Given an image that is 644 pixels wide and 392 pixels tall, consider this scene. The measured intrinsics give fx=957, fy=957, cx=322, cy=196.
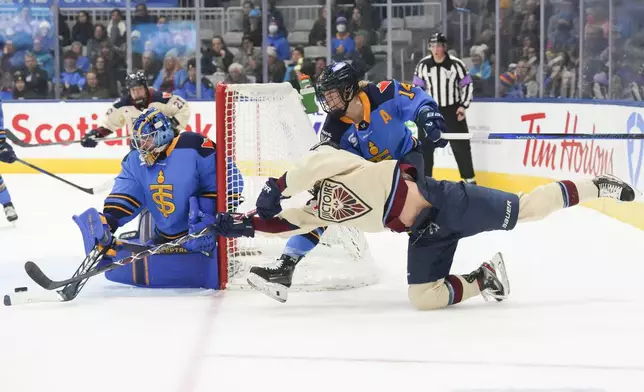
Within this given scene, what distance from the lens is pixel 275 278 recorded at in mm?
3635

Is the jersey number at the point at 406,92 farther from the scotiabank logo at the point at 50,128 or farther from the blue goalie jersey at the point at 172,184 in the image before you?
the scotiabank logo at the point at 50,128

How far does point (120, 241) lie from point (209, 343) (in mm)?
987

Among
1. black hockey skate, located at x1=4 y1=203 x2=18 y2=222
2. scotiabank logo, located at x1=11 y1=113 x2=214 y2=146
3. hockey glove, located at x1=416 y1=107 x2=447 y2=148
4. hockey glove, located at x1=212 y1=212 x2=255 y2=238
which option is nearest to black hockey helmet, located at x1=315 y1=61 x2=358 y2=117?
hockey glove, located at x1=416 y1=107 x2=447 y2=148

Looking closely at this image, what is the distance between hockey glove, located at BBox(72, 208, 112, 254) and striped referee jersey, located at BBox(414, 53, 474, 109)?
3.91 m

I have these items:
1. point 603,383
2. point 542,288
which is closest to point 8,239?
point 542,288

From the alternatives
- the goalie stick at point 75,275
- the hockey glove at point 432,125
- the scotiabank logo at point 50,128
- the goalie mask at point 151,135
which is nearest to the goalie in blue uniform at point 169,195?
the goalie mask at point 151,135

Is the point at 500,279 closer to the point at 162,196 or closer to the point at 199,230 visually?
the point at 199,230

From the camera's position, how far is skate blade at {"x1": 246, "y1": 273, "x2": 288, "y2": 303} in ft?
11.7

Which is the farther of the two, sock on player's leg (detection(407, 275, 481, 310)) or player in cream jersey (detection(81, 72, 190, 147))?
player in cream jersey (detection(81, 72, 190, 147))

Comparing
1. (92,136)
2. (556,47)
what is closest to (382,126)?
(92,136)

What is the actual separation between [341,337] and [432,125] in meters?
0.93

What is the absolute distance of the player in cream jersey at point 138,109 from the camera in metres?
5.89

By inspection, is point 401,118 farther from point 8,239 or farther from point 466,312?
point 8,239

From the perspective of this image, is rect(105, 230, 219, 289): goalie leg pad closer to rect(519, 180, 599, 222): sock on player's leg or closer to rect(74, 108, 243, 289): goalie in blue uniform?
rect(74, 108, 243, 289): goalie in blue uniform
